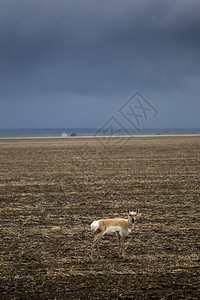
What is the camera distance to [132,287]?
7.10 metres

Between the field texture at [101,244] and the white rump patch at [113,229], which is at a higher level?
the white rump patch at [113,229]

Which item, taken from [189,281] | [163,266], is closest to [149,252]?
[163,266]

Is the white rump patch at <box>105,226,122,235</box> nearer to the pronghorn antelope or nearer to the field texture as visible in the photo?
the pronghorn antelope

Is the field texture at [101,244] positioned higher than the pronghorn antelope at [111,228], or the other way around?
the pronghorn antelope at [111,228]

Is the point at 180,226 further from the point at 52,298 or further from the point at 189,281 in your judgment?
the point at 52,298

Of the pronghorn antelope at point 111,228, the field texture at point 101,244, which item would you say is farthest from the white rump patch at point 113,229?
the field texture at point 101,244

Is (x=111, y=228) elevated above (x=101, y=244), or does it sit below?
above

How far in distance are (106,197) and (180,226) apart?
17.7ft

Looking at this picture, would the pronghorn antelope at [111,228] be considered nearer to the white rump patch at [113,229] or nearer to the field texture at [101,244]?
the white rump patch at [113,229]

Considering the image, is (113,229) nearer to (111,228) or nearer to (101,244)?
(111,228)

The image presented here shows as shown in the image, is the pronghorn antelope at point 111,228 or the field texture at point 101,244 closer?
the field texture at point 101,244

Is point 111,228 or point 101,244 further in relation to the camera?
point 101,244

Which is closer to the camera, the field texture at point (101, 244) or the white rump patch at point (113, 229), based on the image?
the field texture at point (101, 244)

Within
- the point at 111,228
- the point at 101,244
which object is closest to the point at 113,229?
the point at 111,228
